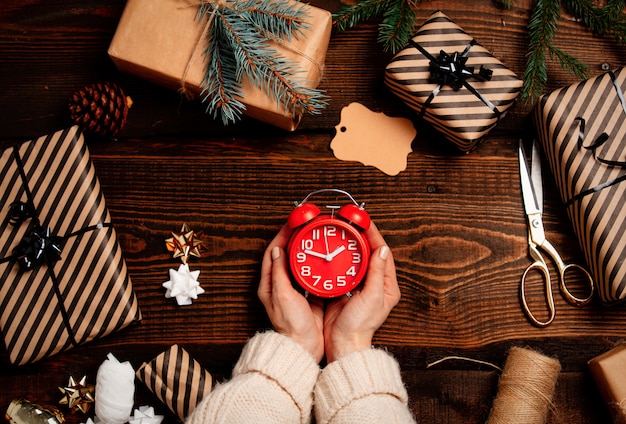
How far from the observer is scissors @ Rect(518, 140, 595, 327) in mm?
1304

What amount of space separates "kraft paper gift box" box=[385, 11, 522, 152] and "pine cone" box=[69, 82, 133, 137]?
0.66 meters

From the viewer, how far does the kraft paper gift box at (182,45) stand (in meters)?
1.24

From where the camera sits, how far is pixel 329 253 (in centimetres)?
123

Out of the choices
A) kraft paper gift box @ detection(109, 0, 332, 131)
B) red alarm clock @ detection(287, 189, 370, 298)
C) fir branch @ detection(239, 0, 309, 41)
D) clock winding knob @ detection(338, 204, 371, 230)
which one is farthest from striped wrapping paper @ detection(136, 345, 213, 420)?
fir branch @ detection(239, 0, 309, 41)

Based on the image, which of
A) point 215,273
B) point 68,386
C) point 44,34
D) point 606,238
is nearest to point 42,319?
point 68,386

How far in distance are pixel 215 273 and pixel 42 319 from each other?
16.1 inches

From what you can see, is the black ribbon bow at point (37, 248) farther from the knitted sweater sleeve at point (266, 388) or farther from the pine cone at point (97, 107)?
the knitted sweater sleeve at point (266, 388)

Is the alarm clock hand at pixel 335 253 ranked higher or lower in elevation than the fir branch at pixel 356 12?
lower

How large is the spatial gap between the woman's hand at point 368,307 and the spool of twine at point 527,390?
31 cm

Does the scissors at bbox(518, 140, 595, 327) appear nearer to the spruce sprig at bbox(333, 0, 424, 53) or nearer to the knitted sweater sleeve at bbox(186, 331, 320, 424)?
the spruce sprig at bbox(333, 0, 424, 53)

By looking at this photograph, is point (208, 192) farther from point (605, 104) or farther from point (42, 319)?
point (605, 104)

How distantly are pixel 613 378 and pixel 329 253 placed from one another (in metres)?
0.68

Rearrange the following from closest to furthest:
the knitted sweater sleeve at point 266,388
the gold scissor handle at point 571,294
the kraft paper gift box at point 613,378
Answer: the knitted sweater sleeve at point 266,388, the kraft paper gift box at point 613,378, the gold scissor handle at point 571,294

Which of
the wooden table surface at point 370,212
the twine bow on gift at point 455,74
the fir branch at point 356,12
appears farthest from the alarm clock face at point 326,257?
the fir branch at point 356,12
